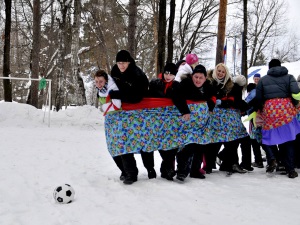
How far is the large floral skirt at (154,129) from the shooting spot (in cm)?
441

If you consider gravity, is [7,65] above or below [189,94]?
above

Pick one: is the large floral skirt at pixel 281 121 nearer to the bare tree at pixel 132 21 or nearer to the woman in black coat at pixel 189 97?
the woman in black coat at pixel 189 97

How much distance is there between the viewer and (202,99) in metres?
4.62

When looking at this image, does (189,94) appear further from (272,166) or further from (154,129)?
(272,166)

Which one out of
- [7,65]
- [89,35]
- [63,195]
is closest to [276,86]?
[63,195]

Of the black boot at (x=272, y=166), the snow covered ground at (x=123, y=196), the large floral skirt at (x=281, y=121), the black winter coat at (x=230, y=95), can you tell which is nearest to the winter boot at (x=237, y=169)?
the snow covered ground at (x=123, y=196)

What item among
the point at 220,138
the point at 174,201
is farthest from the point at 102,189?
the point at 220,138

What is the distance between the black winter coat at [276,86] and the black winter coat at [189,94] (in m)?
0.80

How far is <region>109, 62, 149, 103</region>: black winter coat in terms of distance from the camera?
14.2ft

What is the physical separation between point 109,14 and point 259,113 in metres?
20.2

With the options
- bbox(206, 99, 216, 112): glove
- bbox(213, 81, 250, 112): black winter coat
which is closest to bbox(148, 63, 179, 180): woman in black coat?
bbox(206, 99, 216, 112): glove

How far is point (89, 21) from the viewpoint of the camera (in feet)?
76.3

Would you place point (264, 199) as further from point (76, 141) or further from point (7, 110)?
point (7, 110)

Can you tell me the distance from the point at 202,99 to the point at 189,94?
0.22 metres
